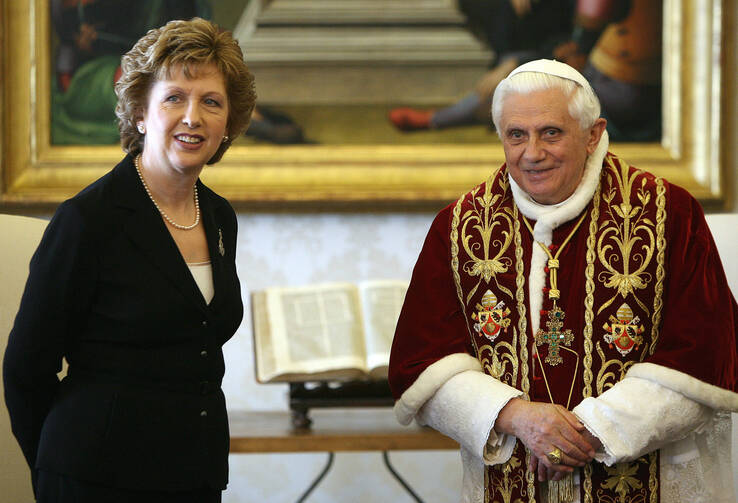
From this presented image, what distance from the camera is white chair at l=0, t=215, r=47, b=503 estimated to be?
8.68 feet

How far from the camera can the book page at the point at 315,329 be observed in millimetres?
3383

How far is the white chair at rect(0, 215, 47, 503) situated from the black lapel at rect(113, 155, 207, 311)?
0.72m

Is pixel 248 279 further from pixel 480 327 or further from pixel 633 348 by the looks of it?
pixel 633 348

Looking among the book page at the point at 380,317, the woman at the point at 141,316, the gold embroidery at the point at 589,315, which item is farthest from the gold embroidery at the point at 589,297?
the book page at the point at 380,317

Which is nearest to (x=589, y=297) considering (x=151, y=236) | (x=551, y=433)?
(x=551, y=433)

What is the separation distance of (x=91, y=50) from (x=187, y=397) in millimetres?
2481

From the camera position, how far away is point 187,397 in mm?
2156

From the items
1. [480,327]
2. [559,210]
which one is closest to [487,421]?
[480,327]

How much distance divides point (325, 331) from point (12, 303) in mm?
1157

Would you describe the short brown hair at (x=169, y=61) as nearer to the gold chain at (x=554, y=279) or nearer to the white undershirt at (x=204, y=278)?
the white undershirt at (x=204, y=278)

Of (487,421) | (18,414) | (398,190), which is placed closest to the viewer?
(18,414)

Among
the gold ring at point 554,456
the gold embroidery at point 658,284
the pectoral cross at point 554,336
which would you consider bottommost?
the gold ring at point 554,456

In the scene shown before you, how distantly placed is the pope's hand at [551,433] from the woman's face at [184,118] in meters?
1.02

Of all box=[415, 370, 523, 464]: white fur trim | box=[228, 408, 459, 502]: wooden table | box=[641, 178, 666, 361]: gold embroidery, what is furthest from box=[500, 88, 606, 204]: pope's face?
box=[228, 408, 459, 502]: wooden table
